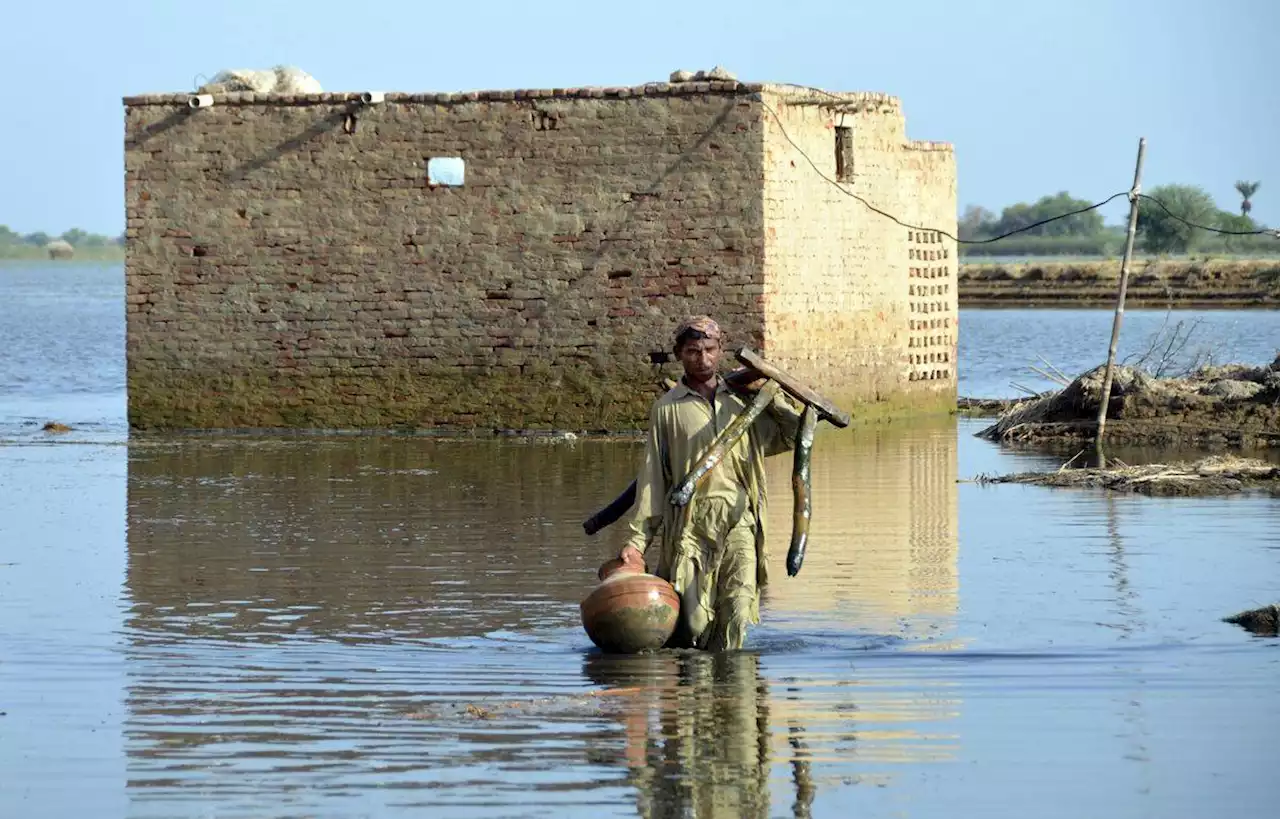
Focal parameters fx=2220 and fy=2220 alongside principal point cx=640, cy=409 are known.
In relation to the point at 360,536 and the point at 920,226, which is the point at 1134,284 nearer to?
the point at 920,226

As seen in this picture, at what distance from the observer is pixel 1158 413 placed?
19.5 meters

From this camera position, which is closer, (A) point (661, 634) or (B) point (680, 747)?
(B) point (680, 747)

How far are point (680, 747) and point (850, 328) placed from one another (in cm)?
1349

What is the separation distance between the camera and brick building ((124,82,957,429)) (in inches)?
750

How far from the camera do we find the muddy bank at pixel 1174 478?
50.5 feet

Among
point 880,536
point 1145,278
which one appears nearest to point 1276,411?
point 880,536

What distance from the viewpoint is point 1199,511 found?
14.3 m


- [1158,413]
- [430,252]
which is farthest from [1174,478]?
[430,252]

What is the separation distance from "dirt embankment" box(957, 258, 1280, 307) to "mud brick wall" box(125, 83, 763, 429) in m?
43.4

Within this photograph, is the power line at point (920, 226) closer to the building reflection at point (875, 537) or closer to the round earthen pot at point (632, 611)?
the building reflection at point (875, 537)

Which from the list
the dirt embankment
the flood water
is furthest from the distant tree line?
the flood water

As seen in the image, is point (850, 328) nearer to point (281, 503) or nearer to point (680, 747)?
point (281, 503)

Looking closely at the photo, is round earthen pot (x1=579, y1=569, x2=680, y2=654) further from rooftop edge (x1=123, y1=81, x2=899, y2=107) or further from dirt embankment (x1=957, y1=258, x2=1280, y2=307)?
dirt embankment (x1=957, y1=258, x2=1280, y2=307)

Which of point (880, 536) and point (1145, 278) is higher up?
point (1145, 278)
